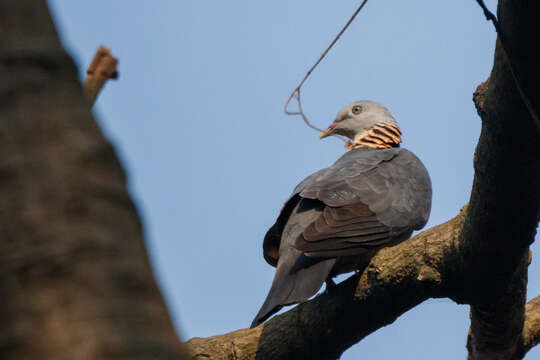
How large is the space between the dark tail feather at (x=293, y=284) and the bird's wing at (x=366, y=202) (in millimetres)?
94

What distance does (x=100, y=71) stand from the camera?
1803mm

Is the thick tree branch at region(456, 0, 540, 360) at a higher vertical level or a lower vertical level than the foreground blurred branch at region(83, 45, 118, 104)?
lower

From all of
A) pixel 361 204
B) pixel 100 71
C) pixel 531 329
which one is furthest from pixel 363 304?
pixel 100 71

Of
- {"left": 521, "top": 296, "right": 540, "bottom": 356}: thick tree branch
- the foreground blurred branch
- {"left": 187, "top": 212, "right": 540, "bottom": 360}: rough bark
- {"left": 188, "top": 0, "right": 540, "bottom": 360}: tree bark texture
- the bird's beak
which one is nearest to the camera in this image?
the foreground blurred branch

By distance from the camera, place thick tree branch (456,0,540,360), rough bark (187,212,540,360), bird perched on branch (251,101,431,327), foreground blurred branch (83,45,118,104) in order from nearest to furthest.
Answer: foreground blurred branch (83,45,118,104) < thick tree branch (456,0,540,360) < rough bark (187,212,540,360) < bird perched on branch (251,101,431,327)

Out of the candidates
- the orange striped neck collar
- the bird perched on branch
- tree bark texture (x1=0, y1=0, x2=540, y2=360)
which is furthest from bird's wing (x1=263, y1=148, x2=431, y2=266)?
tree bark texture (x1=0, y1=0, x2=540, y2=360)

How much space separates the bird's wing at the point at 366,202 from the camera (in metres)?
3.92

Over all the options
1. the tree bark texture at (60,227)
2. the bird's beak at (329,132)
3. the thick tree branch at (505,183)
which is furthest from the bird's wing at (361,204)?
the tree bark texture at (60,227)

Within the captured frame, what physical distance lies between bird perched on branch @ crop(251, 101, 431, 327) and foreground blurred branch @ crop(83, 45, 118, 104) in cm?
198

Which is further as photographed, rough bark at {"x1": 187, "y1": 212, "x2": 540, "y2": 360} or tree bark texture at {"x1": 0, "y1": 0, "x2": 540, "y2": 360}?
rough bark at {"x1": 187, "y1": 212, "x2": 540, "y2": 360}

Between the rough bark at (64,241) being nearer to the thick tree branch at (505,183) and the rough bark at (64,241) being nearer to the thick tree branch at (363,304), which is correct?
the thick tree branch at (505,183)

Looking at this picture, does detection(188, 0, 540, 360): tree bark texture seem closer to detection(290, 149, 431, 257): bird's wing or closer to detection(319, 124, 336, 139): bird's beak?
detection(290, 149, 431, 257): bird's wing

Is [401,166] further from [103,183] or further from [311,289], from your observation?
[103,183]

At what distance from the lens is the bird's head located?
22.0 feet
